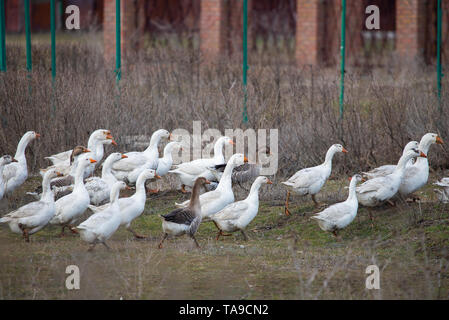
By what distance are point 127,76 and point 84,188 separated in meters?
4.50

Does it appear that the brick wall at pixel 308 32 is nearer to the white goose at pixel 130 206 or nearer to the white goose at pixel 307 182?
the white goose at pixel 307 182

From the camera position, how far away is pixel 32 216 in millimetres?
7805

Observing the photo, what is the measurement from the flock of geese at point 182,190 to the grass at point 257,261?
0.22 metres

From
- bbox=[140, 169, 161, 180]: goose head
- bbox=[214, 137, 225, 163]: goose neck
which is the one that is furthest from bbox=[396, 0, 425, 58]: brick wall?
bbox=[140, 169, 161, 180]: goose head

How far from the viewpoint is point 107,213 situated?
7.53 m

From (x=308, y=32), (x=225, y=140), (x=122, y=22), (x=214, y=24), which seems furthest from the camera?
(x=214, y=24)

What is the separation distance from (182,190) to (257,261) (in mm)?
3295

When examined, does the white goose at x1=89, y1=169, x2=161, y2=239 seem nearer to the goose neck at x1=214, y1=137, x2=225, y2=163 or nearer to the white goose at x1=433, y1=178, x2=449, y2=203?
the goose neck at x1=214, y1=137, x2=225, y2=163

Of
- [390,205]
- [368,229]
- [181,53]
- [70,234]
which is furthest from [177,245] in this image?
[181,53]

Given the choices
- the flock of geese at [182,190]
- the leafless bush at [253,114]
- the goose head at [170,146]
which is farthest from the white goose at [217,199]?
the leafless bush at [253,114]

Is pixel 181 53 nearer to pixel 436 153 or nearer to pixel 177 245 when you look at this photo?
pixel 436 153

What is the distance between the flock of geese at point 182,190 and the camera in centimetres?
782

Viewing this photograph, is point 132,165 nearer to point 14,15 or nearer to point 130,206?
point 130,206

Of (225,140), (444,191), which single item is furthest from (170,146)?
(444,191)
